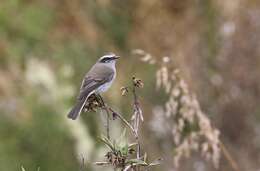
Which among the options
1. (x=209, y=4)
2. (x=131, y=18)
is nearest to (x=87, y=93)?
(x=209, y=4)

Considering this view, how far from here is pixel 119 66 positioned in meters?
9.47

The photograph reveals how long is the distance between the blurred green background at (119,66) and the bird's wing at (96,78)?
1.25 m

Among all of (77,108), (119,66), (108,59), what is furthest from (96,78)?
(119,66)

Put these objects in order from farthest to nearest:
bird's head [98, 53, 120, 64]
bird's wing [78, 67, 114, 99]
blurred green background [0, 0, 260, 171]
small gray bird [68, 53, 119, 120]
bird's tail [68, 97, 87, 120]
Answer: blurred green background [0, 0, 260, 171]
bird's head [98, 53, 120, 64]
bird's wing [78, 67, 114, 99]
small gray bird [68, 53, 119, 120]
bird's tail [68, 97, 87, 120]

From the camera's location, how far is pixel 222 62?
8.87 meters

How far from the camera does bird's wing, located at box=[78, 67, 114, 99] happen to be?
4.35 metres

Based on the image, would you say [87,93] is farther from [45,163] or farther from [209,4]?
[209,4]

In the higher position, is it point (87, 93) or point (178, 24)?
point (178, 24)

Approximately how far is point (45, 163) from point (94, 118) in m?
0.84

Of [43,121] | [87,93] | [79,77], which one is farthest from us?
[79,77]

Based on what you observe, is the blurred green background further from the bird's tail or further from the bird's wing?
the bird's tail

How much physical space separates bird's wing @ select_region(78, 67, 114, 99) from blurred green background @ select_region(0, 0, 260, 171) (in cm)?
125

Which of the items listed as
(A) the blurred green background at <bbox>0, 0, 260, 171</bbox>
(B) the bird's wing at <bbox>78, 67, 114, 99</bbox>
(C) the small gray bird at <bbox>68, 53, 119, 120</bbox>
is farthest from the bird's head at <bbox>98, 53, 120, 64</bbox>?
(A) the blurred green background at <bbox>0, 0, 260, 171</bbox>

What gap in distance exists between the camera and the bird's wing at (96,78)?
4.35 meters
